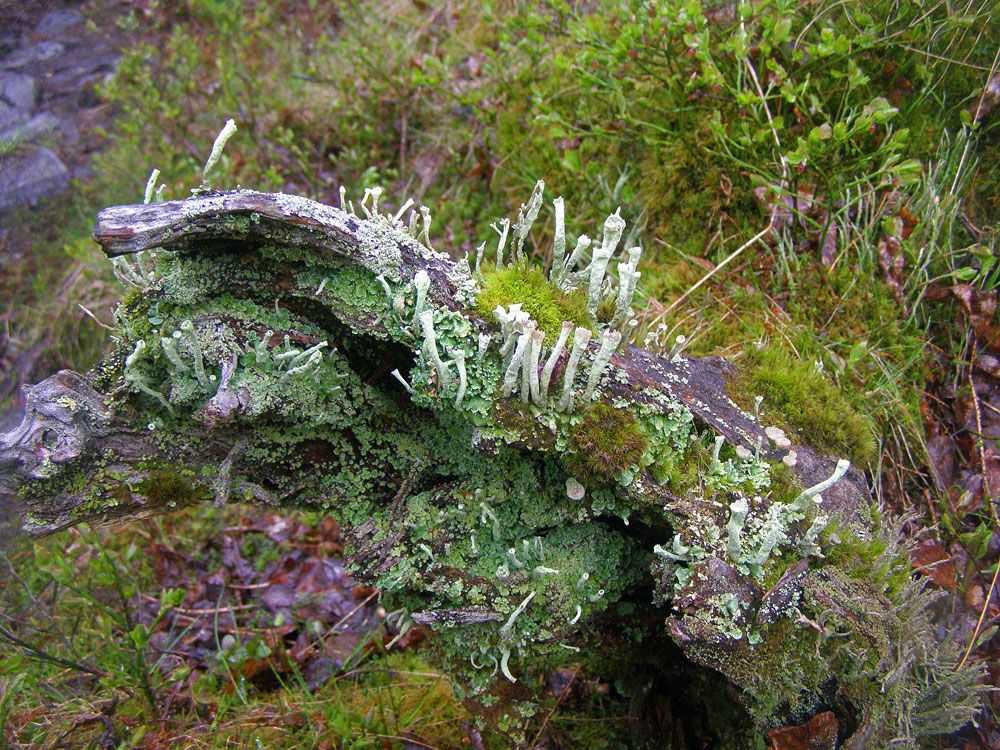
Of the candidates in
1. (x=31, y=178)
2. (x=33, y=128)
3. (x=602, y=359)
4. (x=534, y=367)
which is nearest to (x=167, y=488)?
(x=534, y=367)

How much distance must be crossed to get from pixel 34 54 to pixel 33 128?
3.95 ft

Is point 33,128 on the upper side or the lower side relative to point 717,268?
lower

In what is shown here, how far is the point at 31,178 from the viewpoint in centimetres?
686

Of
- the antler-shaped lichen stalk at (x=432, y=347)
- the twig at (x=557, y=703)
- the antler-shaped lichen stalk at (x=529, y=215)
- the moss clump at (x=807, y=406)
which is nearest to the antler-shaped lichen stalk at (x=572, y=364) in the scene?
the antler-shaped lichen stalk at (x=432, y=347)

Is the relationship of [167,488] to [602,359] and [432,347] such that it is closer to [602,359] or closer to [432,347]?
[432,347]

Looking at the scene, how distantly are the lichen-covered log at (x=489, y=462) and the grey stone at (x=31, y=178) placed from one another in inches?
236

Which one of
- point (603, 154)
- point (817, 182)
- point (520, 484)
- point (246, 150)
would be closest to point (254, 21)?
point (246, 150)

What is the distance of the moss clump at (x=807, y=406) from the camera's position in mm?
2760

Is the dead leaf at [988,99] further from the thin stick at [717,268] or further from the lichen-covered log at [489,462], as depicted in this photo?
the lichen-covered log at [489,462]

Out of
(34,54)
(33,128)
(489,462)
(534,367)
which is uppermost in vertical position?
(534,367)

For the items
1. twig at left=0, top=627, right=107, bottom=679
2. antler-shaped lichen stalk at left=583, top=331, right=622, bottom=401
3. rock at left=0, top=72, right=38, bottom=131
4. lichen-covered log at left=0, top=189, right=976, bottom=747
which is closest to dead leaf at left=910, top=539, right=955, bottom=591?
lichen-covered log at left=0, top=189, right=976, bottom=747

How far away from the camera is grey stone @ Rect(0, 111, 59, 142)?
277 inches

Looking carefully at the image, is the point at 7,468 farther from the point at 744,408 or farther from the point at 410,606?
the point at 744,408

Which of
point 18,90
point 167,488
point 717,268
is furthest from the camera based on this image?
point 18,90
